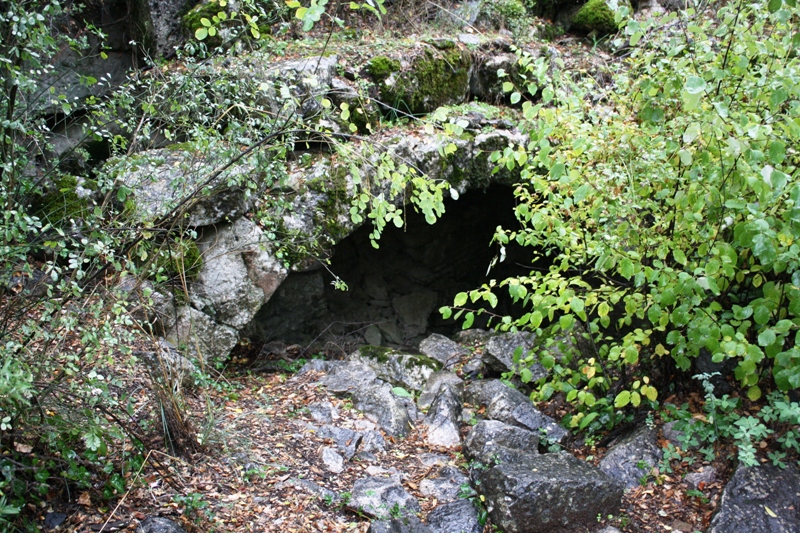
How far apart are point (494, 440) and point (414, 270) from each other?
5.67 m

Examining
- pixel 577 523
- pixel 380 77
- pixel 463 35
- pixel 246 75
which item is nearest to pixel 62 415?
pixel 246 75

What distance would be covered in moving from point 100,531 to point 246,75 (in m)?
2.73

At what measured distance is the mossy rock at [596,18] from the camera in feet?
26.9

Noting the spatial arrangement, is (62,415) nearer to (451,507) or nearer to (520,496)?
(451,507)

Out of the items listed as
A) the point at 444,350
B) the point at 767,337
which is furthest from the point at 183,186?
the point at 444,350

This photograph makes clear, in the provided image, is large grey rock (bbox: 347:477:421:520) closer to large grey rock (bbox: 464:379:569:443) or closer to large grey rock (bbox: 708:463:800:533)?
large grey rock (bbox: 464:379:569:443)

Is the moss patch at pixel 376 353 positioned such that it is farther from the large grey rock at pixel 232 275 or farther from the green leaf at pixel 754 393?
the green leaf at pixel 754 393

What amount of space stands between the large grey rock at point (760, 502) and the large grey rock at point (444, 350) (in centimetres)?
308

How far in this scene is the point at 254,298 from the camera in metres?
5.14

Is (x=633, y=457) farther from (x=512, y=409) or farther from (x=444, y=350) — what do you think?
(x=444, y=350)

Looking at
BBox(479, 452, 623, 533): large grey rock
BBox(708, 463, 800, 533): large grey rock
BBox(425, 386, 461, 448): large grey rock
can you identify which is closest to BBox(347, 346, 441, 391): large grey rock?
BBox(425, 386, 461, 448): large grey rock

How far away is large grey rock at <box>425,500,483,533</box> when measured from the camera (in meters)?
3.19

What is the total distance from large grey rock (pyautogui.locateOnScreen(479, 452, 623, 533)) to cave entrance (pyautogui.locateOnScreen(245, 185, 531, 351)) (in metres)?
4.87

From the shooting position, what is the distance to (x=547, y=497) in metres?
3.12
